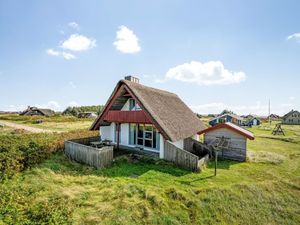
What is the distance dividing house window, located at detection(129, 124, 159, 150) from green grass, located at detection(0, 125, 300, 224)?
12.7 feet

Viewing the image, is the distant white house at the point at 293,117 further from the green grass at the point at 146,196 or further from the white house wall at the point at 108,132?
the white house wall at the point at 108,132

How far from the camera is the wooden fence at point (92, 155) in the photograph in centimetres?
1328

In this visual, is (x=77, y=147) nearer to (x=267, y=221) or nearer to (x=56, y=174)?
(x=56, y=174)

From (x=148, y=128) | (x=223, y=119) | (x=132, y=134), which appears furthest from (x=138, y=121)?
(x=223, y=119)

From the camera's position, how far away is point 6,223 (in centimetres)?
745

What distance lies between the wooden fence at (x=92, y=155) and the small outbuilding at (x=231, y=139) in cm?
937

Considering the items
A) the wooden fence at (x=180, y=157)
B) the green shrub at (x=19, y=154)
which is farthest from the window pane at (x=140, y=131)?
the green shrub at (x=19, y=154)

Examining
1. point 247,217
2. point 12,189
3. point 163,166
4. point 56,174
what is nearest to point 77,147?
point 56,174

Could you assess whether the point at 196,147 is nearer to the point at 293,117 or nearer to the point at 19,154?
the point at 19,154

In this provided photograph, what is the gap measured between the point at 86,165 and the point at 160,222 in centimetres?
795

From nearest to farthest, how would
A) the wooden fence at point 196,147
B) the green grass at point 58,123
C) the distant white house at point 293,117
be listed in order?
1. the wooden fence at point 196,147
2. the green grass at point 58,123
3. the distant white house at point 293,117

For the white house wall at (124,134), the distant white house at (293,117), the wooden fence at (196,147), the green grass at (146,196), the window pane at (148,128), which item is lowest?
the green grass at (146,196)

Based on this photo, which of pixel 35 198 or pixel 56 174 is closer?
pixel 35 198

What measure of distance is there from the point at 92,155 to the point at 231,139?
1188 centimetres
